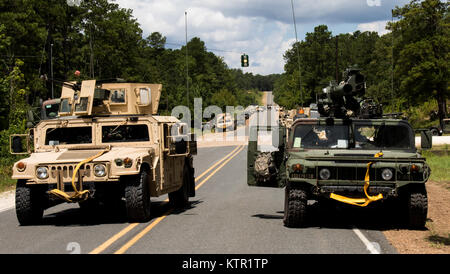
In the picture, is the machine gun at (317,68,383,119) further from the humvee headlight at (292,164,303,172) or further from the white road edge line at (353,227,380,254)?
the white road edge line at (353,227,380,254)

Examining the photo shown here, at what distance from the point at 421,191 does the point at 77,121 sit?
6.91 metres

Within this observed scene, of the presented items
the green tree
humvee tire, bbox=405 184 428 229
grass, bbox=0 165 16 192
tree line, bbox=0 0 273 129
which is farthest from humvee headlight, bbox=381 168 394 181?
the green tree

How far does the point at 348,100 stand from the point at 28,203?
6.35 meters

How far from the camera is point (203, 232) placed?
9.69m

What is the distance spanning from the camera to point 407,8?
60.2 meters

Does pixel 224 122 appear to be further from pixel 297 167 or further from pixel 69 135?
pixel 297 167

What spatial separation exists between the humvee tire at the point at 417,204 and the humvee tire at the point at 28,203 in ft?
22.2

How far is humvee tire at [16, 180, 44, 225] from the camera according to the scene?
10523 millimetres

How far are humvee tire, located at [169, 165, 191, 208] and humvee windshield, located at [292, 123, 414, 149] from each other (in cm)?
367

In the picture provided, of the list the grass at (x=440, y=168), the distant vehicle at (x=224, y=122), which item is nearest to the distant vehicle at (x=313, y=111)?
the grass at (x=440, y=168)

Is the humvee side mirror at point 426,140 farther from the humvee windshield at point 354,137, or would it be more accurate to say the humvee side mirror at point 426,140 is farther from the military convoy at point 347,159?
the humvee windshield at point 354,137

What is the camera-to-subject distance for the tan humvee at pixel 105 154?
10297mm
